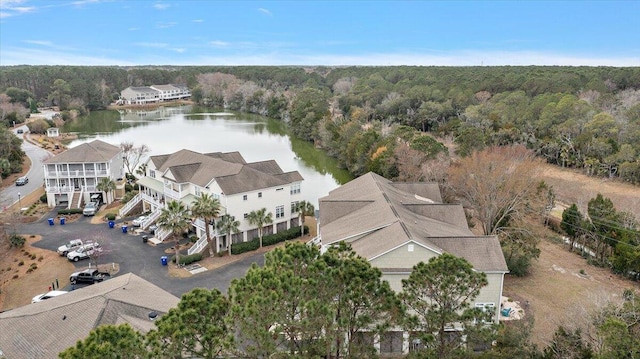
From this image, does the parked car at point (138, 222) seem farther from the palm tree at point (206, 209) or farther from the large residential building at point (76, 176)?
the palm tree at point (206, 209)

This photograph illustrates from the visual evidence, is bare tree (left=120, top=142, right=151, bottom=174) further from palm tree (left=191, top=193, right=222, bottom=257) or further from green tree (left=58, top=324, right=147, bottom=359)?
green tree (left=58, top=324, right=147, bottom=359)

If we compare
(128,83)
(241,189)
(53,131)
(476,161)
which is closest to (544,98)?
(476,161)

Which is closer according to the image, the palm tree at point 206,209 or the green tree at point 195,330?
the green tree at point 195,330

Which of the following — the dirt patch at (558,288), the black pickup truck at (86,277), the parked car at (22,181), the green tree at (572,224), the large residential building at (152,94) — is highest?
the large residential building at (152,94)

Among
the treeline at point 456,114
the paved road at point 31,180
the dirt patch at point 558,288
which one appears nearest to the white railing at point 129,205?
the paved road at point 31,180

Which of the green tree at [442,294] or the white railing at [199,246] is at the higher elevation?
the green tree at [442,294]
